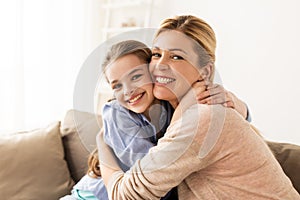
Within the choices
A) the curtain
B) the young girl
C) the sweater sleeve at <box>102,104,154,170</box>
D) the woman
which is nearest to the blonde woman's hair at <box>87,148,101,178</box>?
the young girl

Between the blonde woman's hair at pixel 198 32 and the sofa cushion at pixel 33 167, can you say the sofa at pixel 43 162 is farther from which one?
the blonde woman's hair at pixel 198 32

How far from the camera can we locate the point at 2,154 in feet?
5.04

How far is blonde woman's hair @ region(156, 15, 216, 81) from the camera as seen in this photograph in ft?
3.00

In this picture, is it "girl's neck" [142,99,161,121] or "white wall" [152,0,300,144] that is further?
"white wall" [152,0,300,144]

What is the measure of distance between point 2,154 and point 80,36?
135 centimetres

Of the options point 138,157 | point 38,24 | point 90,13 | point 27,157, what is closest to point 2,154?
point 27,157

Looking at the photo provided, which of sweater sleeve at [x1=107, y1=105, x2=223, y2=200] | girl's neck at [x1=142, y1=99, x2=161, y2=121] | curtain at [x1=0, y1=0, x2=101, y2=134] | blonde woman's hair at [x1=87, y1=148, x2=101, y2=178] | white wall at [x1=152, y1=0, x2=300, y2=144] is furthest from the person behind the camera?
curtain at [x1=0, y1=0, x2=101, y2=134]

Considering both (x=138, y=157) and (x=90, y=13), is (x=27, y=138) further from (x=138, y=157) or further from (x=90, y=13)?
(x=90, y=13)

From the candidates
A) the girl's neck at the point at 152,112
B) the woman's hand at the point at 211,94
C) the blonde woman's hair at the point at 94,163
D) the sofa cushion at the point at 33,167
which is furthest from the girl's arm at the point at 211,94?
the sofa cushion at the point at 33,167

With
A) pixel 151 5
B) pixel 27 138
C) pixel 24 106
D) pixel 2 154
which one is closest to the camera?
pixel 2 154

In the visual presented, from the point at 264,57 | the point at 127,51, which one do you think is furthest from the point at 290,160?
the point at 264,57

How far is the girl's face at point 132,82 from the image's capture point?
2.84 feet

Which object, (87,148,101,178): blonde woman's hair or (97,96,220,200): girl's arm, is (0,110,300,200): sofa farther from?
(97,96,220,200): girl's arm

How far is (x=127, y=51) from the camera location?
89 cm
